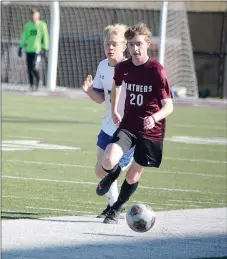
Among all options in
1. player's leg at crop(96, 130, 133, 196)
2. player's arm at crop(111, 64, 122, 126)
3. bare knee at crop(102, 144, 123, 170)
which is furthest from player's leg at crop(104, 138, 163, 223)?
player's arm at crop(111, 64, 122, 126)

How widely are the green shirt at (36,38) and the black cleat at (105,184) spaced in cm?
2077

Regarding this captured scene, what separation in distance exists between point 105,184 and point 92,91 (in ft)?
4.39

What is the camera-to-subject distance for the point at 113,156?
9.22m

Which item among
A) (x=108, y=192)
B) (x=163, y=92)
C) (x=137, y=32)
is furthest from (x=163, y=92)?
(x=108, y=192)

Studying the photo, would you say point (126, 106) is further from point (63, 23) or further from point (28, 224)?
point (63, 23)

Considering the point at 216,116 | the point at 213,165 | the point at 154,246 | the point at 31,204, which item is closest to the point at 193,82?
the point at 216,116

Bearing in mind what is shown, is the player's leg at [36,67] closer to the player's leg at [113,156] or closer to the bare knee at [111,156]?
the player's leg at [113,156]

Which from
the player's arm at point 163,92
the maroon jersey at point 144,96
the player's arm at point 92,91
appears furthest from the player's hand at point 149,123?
the player's arm at point 92,91

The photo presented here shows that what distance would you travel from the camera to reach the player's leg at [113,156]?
9227mm

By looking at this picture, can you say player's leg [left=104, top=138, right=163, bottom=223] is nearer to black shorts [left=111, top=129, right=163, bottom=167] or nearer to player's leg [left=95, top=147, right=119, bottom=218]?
black shorts [left=111, top=129, right=163, bottom=167]

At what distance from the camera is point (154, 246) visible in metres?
8.48

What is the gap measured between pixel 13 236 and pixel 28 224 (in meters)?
0.72

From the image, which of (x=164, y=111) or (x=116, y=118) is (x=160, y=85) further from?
(x=116, y=118)

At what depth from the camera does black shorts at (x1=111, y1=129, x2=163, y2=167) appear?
30.8ft
